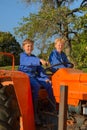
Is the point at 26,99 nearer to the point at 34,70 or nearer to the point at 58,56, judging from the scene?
the point at 34,70

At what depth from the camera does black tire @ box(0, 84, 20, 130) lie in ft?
17.4

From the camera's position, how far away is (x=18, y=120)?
219 inches

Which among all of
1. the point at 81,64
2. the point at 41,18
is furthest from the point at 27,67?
the point at 41,18

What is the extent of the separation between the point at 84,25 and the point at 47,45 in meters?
2.49

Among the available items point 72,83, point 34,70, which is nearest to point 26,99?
point 72,83

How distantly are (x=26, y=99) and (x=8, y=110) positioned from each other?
36cm

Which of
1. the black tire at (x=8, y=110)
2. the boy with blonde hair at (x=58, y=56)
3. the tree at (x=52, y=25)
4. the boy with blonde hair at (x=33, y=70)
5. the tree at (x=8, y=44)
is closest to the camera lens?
the black tire at (x=8, y=110)

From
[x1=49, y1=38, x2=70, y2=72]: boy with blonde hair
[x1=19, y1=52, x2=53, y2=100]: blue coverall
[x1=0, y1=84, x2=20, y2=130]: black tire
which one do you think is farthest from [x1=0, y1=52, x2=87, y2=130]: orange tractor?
[x1=49, y1=38, x2=70, y2=72]: boy with blonde hair

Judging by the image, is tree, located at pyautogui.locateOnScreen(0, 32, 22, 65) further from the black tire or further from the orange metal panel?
the black tire

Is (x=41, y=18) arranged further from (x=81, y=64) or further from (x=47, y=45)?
(x=81, y=64)

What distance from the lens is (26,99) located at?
5.61 metres

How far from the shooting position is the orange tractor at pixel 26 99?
5.38 m

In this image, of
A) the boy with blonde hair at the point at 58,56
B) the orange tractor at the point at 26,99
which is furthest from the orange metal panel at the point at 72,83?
the boy with blonde hair at the point at 58,56

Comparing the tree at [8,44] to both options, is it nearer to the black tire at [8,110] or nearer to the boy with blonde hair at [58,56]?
the boy with blonde hair at [58,56]
